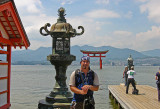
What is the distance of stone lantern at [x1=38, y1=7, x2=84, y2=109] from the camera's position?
984cm

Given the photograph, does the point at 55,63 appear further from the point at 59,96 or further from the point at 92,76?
the point at 92,76

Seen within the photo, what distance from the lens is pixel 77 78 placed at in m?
5.00

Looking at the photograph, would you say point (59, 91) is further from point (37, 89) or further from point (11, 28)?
point (37, 89)

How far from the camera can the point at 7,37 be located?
914cm

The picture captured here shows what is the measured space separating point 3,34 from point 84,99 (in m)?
5.04

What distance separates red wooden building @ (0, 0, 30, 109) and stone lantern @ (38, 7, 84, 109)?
123cm

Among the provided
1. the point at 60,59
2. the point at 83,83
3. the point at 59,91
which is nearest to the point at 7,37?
the point at 60,59

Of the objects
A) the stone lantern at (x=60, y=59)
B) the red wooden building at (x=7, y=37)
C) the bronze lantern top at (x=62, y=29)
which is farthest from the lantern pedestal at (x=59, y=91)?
the red wooden building at (x=7, y=37)

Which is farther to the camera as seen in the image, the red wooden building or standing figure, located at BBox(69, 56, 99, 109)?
the red wooden building

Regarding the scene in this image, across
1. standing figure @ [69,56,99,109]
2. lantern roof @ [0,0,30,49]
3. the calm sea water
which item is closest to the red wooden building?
lantern roof @ [0,0,30,49]

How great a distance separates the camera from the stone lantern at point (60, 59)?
9844mm

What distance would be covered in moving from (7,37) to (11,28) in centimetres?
50

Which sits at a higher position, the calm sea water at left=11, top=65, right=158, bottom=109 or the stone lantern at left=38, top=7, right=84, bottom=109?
the stone lantern at left=38, top=7, right=84, bottom=109

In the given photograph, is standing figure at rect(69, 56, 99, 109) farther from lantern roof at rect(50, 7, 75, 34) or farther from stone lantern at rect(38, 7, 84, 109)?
lantern roof at rect(50, 7, 75, 34)
